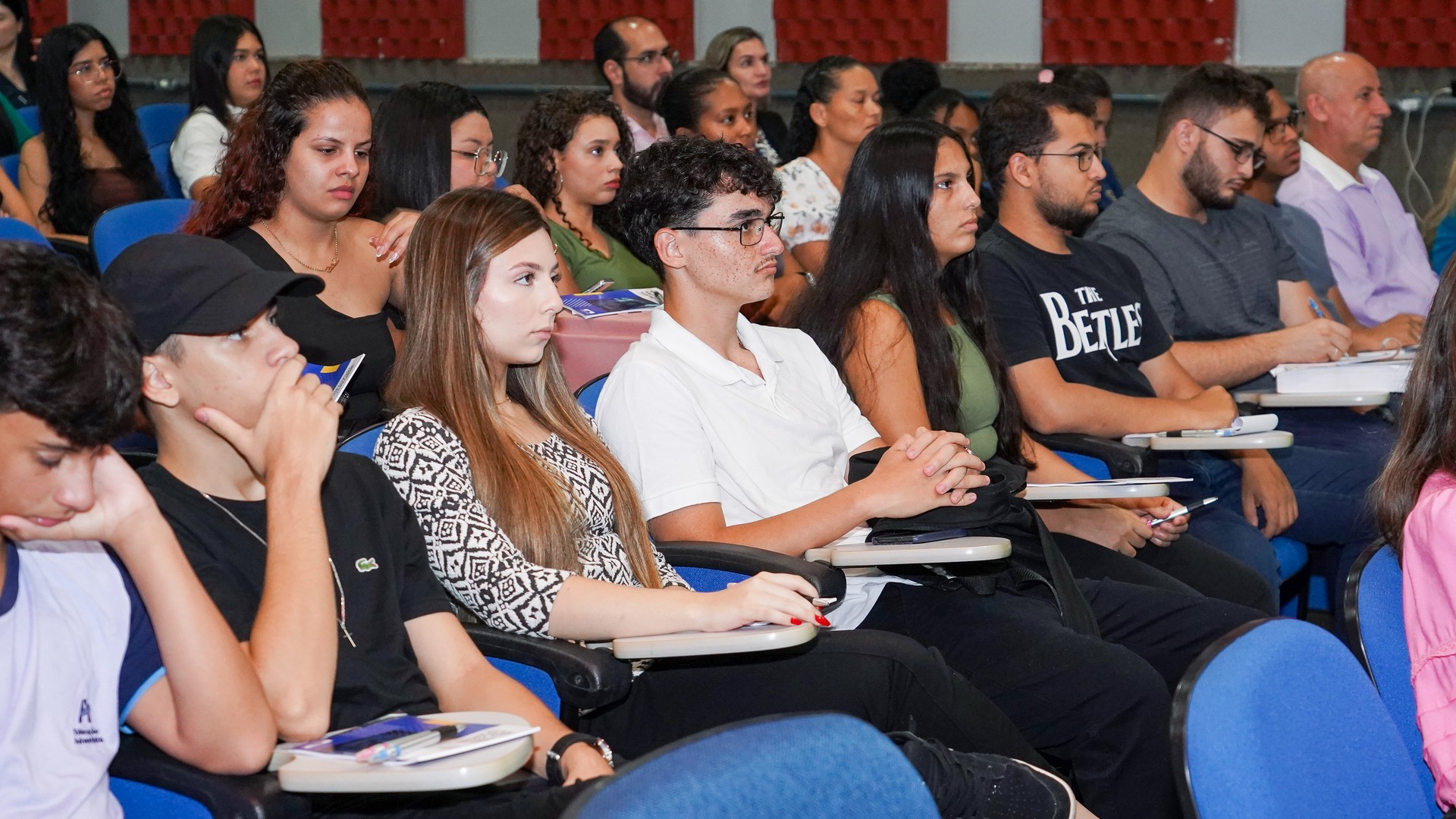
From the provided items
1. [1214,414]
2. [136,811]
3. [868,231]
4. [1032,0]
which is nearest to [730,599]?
[136,811]

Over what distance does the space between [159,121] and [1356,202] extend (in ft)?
15.0

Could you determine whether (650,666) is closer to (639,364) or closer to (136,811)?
(639,364)

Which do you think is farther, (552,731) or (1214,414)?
(1214,414)

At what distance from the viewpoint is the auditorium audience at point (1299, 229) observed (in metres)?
4.00

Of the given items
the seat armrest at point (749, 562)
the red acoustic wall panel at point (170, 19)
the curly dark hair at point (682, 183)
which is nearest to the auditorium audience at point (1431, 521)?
the seat armrest at point (749, 562)

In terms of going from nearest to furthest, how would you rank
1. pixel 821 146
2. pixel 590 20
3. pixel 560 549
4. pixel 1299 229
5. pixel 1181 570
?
pixel 560 549 < pixel 1181 570 < pixel 1299 229 < pixel 821 146 < pixel 590 20

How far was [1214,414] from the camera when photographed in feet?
10.0

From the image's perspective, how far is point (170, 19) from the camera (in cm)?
751

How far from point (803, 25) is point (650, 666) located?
4989 millimetres

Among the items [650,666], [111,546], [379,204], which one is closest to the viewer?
[111,546]

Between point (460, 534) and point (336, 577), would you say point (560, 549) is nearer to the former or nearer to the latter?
point (460, 534)

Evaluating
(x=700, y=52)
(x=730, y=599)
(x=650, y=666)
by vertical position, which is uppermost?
(x=700, y=52)

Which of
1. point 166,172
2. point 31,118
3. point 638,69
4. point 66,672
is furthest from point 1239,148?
point 31,118

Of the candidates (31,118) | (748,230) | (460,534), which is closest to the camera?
(460,534)
